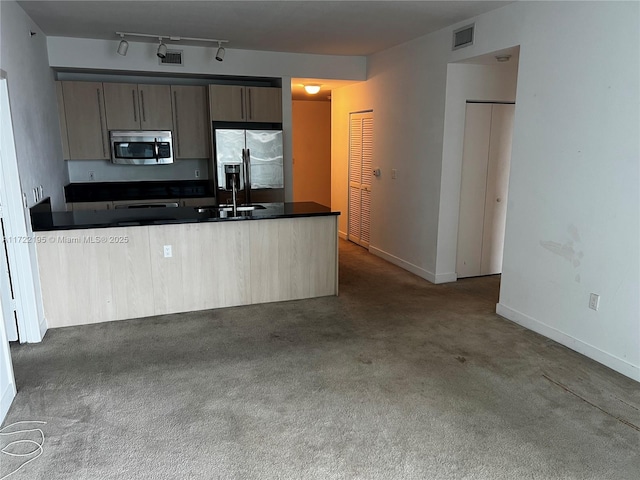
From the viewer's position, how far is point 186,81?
601 cm

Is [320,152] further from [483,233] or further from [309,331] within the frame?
[309,331]

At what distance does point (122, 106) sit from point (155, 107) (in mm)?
386

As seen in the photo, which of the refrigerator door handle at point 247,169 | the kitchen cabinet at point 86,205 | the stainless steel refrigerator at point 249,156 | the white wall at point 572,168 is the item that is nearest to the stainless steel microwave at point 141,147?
the kitchen cabinet at point 86,205

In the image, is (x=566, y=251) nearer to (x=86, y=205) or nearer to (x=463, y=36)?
(x=463, y=36)

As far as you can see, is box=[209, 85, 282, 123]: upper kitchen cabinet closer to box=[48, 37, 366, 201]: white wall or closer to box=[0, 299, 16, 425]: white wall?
box=[48, 37, 366, 201]: white wall

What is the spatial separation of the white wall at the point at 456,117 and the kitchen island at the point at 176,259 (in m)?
1.30

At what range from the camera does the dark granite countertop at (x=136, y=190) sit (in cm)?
551

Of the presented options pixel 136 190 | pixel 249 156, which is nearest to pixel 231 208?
pixel 249 156

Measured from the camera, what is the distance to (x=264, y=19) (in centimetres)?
411

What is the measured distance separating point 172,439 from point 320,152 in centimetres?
732

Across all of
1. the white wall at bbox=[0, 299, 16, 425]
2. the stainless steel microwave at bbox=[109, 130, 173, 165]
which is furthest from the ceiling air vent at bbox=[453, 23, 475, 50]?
the white wall at bbox=[0, 299, 16, 425]

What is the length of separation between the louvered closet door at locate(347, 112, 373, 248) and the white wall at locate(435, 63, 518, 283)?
5.16 ft

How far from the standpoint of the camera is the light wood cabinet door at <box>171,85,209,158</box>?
5.75 metres

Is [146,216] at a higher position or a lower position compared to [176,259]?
higher
